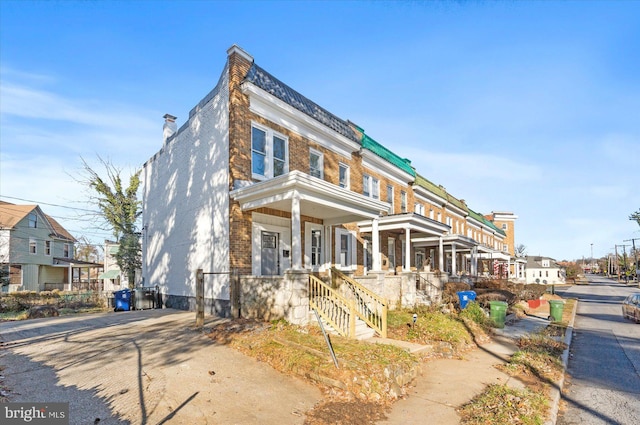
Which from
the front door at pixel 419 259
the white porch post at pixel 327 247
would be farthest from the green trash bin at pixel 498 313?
the front door at pixel 419 259

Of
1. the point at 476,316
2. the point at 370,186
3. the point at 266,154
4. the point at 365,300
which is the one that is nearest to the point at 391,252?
the point at 370,186

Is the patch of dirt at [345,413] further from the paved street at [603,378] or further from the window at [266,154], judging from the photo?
the window at [266,154]

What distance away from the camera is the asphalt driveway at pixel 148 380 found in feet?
15.5

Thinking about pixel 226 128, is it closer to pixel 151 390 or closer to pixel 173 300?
pixel 173 300

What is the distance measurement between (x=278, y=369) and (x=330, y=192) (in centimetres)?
572

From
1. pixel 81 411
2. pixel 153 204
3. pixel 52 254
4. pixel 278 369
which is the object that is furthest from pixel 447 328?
pixel 52 254

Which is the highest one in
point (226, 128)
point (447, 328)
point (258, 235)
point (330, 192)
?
point (226, 128)

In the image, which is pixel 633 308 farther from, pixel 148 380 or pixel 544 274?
pixel 544 274

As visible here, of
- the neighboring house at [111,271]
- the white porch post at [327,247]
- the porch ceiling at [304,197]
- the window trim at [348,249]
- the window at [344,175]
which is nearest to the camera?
the porch ceiling at [304,197]

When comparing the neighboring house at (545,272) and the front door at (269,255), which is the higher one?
the front door at (269,255)

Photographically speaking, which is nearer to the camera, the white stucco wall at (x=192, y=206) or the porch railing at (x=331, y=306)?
the porch railing at (x=331, y=306)

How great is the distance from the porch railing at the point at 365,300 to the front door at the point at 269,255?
2159 mm

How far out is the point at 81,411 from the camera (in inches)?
180

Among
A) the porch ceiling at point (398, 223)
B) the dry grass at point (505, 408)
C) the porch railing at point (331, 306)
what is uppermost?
the porch ceiling at point (398, 223)
